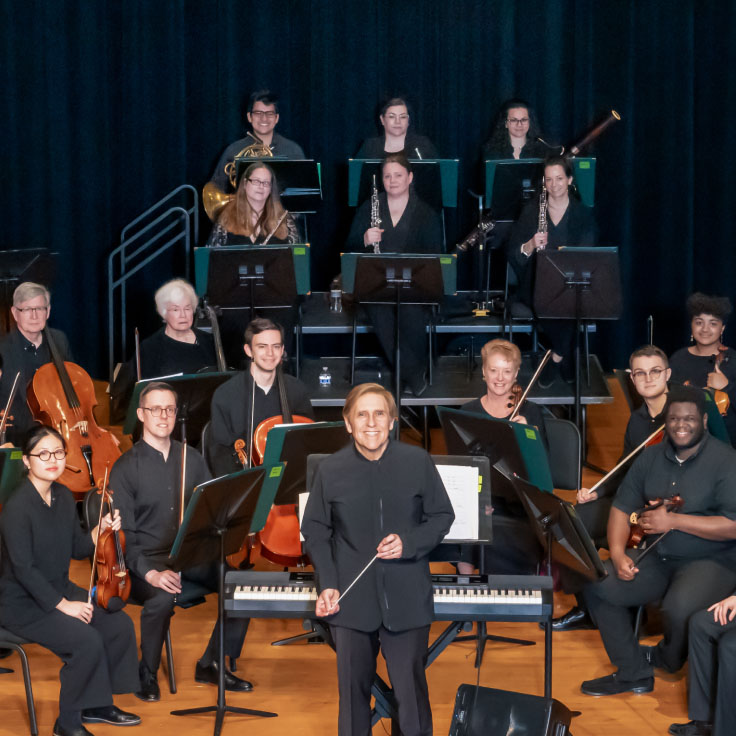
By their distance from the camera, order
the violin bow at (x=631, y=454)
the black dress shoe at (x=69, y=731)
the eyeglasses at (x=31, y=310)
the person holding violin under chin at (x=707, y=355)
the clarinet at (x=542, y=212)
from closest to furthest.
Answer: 1. the black dress shoe at (x=69, y=731)
2. the violin bow at (x=631, y=454)
3. the eyeglasses at (x=31, y=310)
4. the person holding violin under chin at (x=707, y=355)
5. the clarinet at (x=542, y=212)

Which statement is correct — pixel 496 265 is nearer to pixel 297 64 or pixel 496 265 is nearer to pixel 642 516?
pixel 297 64

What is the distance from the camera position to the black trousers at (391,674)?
3.68 meters

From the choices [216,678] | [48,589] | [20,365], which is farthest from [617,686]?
[20,365]

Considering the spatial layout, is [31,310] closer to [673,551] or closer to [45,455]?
[45,455]

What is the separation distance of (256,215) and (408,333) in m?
1.00

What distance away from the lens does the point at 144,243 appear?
8.65 m

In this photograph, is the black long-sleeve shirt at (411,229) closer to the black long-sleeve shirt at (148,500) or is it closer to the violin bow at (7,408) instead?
the violin bow at (7,408)

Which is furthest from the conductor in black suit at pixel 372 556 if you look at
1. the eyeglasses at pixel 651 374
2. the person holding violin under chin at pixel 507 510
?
the eyeglasses at pixel 651 374

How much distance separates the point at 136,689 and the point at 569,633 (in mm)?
1717

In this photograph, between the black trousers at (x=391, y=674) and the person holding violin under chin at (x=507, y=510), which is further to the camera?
the person holding violin under chin at (x=507, y=510)

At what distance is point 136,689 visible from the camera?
4258 millimetres

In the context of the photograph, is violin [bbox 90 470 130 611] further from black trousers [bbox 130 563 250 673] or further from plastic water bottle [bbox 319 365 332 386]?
plastic water bottle [bbox 319 365 332 386]

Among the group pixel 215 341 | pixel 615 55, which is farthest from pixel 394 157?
pixel 615 55

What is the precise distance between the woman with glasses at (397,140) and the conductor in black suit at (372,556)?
396cm
